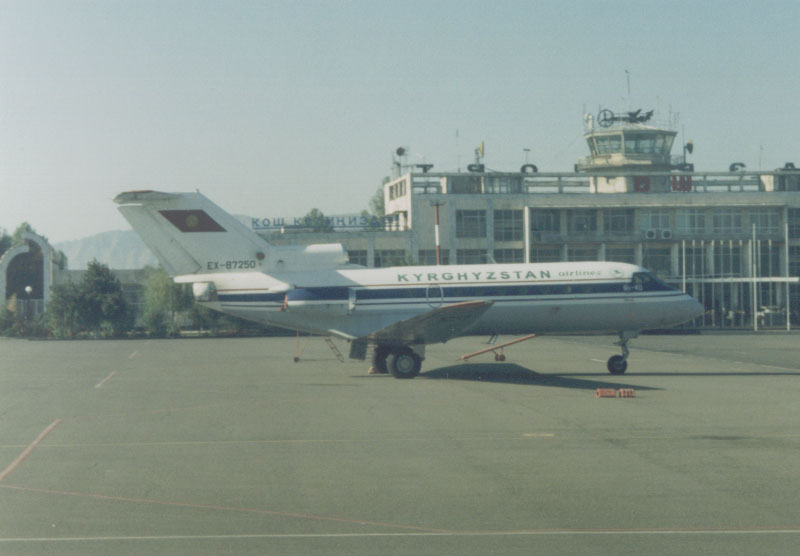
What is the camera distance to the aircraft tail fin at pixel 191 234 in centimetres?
2878

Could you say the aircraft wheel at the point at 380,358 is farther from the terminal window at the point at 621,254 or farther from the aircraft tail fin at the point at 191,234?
the terminal window at the point at 621,254

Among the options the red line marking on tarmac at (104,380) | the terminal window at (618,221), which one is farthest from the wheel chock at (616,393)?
the terminal window at (618,221)

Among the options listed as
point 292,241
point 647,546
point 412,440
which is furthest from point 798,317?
point 647,546

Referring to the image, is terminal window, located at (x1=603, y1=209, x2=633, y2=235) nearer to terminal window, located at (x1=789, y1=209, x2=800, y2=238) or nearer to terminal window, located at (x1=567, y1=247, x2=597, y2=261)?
terminal window, located at (x1=567, y1=247, x2=597, y2=261)

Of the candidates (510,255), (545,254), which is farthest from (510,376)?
(510,255)

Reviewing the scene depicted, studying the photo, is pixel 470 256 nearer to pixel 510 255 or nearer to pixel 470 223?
pixel 470 223

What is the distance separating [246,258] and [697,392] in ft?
46.8

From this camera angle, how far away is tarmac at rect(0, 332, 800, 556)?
979cm

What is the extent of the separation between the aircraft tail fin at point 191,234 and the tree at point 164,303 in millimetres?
43411

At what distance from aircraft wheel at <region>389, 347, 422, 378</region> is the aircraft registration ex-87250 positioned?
3 centimetres

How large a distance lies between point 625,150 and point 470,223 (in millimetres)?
16522

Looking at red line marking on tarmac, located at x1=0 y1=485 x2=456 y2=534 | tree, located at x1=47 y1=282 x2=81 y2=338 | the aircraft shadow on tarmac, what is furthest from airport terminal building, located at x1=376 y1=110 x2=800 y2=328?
red line marking on tarmac, located at x1=0 y1=485 x2=456 y2=534

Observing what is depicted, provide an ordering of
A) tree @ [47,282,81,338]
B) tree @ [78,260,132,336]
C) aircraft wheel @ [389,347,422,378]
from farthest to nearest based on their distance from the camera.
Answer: tree @ [78,260,132,336], tree @ [47,282,81,338], aircraft wheel @ [389,347,422,378]

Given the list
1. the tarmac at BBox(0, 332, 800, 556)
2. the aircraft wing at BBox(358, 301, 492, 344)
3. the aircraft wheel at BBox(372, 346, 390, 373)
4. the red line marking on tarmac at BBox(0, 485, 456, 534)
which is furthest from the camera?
the aircraft wheel at BBox(372, 346, 390, 373)
